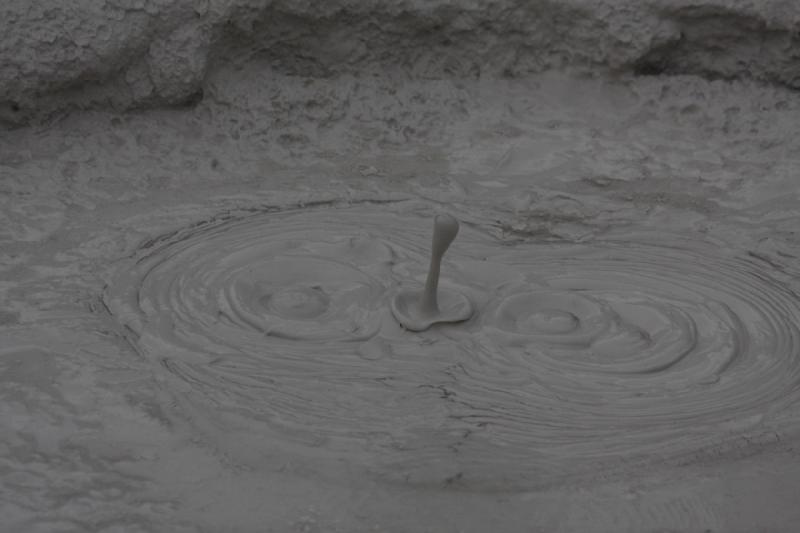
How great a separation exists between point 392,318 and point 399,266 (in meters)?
0.28

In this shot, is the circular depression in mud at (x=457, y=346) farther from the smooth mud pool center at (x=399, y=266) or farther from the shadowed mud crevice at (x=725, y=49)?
the shadowed mud crevice at (x=725, y=49)

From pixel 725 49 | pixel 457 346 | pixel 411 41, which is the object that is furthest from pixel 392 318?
pixel 725 49

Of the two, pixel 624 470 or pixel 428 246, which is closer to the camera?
pixel 624 470

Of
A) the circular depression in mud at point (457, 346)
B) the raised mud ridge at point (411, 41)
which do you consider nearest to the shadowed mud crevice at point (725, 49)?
the raised mud ridge at point (411, 41)

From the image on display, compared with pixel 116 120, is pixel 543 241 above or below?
below

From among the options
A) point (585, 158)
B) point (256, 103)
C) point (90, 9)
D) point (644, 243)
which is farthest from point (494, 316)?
point (90, 9)

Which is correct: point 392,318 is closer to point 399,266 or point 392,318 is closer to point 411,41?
point 399,266

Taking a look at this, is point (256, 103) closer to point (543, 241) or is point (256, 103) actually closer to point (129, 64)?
point (129, 64)

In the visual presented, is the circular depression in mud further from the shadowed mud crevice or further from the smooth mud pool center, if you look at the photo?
the shadowed mud crevice

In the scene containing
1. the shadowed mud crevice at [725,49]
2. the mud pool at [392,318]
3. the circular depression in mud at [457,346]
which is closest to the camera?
the mud pool at [392,318]

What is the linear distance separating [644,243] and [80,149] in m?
1.73

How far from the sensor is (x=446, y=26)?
12.3 feet

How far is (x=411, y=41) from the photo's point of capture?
375 cm

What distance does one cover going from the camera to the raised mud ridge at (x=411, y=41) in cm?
338
